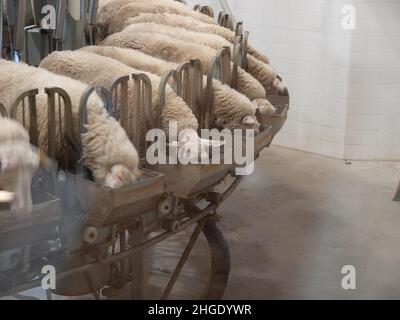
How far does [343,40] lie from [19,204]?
4206mm

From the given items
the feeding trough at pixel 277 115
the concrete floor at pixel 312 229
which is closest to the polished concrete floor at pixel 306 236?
the concrete floor at pixel 312 229

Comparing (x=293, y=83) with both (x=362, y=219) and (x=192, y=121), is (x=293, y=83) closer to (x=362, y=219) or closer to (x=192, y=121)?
(x=362, y=219)

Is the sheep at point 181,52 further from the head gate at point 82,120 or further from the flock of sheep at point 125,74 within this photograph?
the head gate at point 82,120

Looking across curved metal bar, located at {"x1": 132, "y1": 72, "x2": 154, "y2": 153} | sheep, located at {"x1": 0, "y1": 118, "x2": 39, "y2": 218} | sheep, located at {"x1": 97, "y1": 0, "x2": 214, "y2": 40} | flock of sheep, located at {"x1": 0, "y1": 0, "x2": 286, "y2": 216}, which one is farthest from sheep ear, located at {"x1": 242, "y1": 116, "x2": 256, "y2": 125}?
sheep, located at {"x1": 97, "y1": 0, "x2": 214, "y2": 40}

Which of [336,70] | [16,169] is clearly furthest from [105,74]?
[336,70]

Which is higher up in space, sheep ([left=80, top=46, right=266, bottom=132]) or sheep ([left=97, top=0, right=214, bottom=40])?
sheep ([left=97, top=0, right=214, bottom=40])

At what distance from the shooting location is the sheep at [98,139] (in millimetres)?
1634

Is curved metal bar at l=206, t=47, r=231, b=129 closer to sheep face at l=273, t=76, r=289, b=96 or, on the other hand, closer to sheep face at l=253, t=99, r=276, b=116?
sheep face at l=253, t=99, r=276, b=116

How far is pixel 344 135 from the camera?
5.38 metres

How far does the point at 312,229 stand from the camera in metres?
4.03

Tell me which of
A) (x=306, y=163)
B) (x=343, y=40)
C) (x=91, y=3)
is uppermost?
(x=91, y=3)

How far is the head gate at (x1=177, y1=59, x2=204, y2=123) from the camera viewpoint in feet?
7.14

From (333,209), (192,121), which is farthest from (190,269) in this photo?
(192,121)

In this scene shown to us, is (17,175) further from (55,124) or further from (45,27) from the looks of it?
(45,27)
